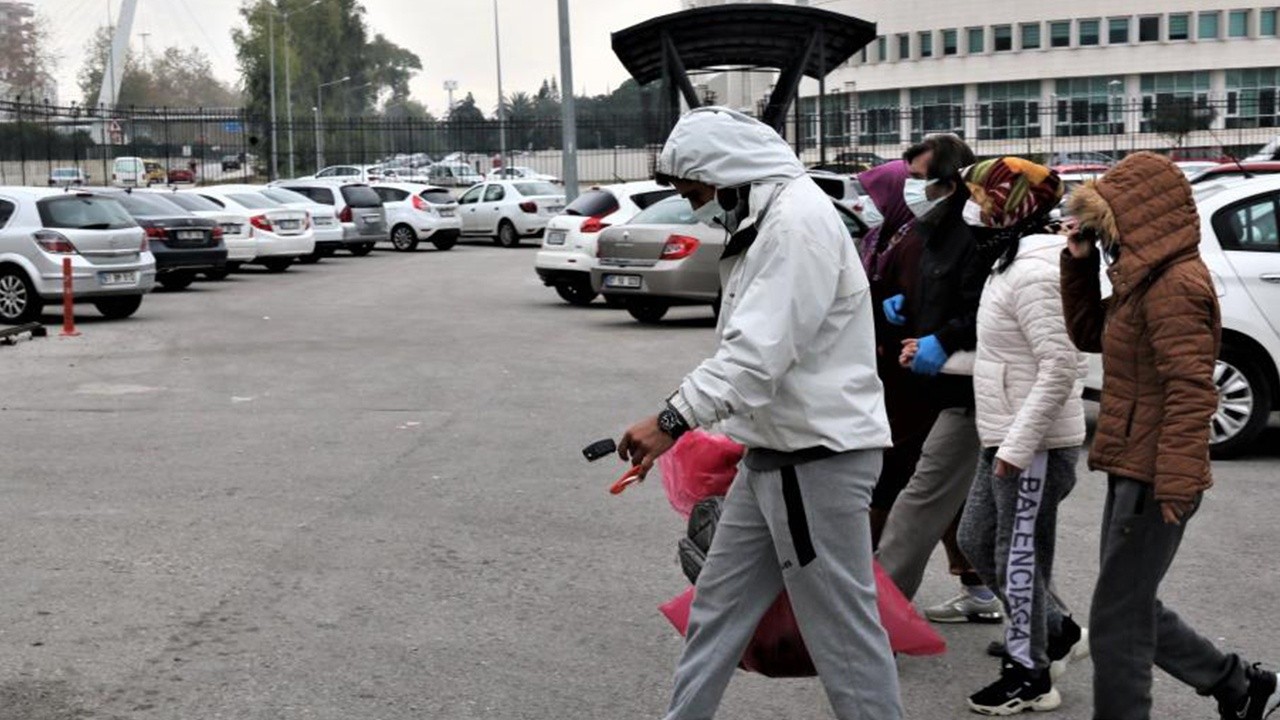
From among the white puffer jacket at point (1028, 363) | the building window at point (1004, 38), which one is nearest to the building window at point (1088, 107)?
the building window at point (1004, 38)

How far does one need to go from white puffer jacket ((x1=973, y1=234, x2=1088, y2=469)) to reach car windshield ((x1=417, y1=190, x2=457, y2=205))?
33239 mm

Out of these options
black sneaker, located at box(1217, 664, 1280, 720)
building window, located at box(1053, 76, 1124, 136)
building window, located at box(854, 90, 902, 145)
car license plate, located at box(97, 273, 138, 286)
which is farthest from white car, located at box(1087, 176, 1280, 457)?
building window, located at box(1053, 76, 1124, 136)

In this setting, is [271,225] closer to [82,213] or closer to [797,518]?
[82,213]

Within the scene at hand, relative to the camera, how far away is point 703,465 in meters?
5.02

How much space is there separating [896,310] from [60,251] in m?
15.5

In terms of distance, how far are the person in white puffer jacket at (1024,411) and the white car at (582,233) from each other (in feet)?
51.9

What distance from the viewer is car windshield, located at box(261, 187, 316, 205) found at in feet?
107

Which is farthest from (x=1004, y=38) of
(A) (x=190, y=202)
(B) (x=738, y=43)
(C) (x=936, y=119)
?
(A) (x=190, y=202)

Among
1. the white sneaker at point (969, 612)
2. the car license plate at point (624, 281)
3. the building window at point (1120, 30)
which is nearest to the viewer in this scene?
the white sneaker at point (969, 612)

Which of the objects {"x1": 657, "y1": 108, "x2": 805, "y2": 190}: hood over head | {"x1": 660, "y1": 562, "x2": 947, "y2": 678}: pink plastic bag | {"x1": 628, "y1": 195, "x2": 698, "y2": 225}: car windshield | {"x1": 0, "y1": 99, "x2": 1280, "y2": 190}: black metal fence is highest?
{"x1": 0, "y1": 99, "x2": 1280, "y2": 190}: black metal fence

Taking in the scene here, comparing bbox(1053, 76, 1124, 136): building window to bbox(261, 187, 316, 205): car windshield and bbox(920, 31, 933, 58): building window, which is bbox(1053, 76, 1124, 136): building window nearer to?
bbox(920, 31, 933, 58): building window

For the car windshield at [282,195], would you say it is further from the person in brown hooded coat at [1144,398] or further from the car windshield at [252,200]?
the person in brown hooded coat at [1144,398]

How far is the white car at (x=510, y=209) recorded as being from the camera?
3938 centimetres

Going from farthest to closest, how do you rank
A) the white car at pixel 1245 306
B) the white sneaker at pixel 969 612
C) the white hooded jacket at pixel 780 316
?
the white car at pixel 1245 306 → the white sneaker at pixel 969 612 → the white hooded jacket at pixel 780 316
